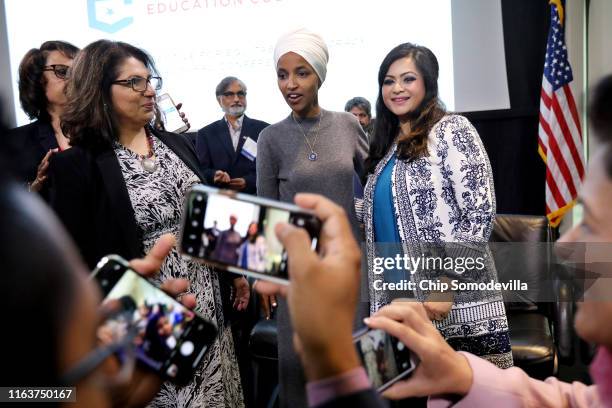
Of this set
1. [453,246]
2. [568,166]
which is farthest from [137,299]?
[568,166]

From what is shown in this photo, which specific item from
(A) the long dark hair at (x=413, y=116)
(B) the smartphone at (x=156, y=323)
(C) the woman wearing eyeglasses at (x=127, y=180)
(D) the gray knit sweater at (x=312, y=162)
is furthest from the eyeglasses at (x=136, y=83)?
(B) the smartphone at (x=156, y=323)

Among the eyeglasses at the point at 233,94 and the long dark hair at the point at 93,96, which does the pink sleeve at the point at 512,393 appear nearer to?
the long dark hair at the point at 93,96

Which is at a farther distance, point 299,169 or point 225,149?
point 225,149

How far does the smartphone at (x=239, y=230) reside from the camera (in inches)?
29.9

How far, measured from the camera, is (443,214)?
193 centimetres

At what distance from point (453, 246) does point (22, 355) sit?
1667mm

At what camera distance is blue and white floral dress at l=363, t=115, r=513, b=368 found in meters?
1.91

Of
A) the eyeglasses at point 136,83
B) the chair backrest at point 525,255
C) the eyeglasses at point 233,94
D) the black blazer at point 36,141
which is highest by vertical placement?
the eyeglasses at point 233,94

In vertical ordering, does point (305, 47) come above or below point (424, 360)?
above

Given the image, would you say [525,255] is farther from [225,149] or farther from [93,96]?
[225,149]

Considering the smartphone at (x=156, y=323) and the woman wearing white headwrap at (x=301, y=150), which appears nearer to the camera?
the smartphone at (x=156, y=323)

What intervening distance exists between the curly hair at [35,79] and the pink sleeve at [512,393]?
248 cm

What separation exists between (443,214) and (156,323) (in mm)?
1279

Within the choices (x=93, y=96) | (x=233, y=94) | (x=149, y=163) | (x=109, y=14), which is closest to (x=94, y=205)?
(x=149, y=163)
